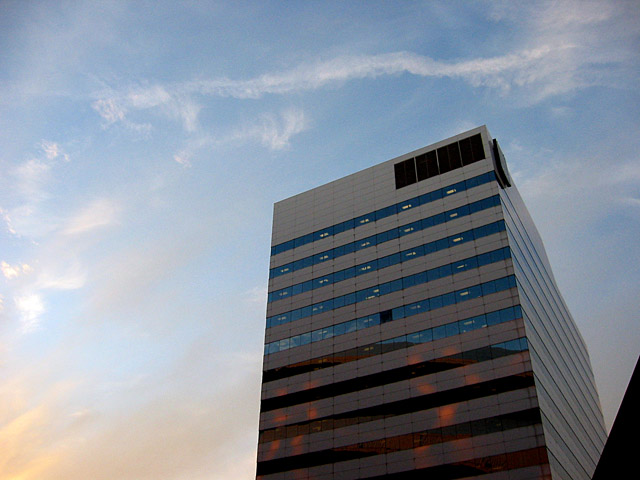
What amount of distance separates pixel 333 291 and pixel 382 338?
12137 mm

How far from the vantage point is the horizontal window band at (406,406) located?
219 ft

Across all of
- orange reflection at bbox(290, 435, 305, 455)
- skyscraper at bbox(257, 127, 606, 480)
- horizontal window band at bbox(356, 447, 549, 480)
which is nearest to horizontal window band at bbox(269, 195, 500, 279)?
skyscraper at bbox(257, 127, 606, 480)

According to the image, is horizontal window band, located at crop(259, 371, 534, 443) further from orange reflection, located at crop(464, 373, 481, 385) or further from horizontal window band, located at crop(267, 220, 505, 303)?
horizontal window band, located at crop(267, 220, 505, 303)

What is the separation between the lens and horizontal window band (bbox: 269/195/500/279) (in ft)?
268

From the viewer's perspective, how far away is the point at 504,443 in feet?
208

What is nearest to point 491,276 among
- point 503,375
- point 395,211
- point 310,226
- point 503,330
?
point 503,330

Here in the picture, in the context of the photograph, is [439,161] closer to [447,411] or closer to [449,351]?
[449,351]

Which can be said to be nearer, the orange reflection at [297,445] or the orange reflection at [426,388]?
the orange reflection at [426,388]

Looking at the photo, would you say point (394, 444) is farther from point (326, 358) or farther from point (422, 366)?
point (326, 358)

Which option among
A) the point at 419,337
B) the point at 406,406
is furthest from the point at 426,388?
the point at 419,337

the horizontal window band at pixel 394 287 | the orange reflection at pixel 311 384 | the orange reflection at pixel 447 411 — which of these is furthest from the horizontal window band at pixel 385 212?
the orange reflection at pixel 447 411

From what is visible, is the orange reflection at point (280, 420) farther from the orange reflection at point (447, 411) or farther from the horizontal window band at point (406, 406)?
the orange reflection at point (447, 411)

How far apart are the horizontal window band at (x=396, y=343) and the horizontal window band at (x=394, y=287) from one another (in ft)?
12.8

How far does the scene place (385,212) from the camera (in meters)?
90.8
